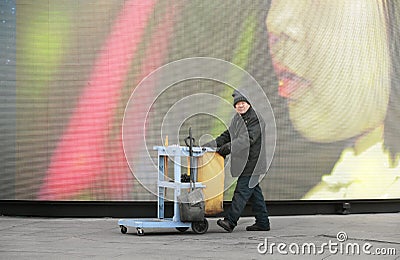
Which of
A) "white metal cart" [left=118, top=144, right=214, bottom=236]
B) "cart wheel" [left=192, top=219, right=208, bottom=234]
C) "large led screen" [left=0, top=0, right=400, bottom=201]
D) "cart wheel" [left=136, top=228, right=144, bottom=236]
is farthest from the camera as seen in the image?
"large led screen" [left=0, top=0, right=400, bottom=201]

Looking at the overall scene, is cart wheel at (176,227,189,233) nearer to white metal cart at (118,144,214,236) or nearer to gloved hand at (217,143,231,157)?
white metal cart at (118,144,214,236)

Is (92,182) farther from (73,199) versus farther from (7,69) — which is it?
(7,69)

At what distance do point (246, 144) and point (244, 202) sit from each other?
80cm

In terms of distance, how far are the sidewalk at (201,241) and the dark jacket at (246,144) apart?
2.90ft

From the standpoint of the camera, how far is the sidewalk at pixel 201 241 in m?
8.96

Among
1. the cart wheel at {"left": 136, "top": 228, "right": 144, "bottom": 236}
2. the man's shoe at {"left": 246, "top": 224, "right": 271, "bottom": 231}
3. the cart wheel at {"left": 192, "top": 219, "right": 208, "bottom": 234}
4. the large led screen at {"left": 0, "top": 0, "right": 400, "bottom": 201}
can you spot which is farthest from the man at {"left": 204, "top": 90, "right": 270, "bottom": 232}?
the large led screen at {"left": 0, "top": 0, "right": 400, "bottom": 201}

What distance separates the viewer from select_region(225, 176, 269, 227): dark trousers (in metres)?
11.4

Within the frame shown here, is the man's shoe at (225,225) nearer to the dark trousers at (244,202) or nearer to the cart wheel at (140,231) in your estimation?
the dark trousers at (244,202)

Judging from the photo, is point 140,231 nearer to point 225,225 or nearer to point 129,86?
point 225,225

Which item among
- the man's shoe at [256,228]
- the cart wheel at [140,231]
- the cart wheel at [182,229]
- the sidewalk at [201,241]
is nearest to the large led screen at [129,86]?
the sidewalk at [201,241]

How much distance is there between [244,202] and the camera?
1148cm

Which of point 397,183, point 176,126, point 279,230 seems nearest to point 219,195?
point 279,230

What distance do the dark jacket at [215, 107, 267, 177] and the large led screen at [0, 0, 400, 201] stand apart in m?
1.56

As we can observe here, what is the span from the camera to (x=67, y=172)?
13.1 metres
